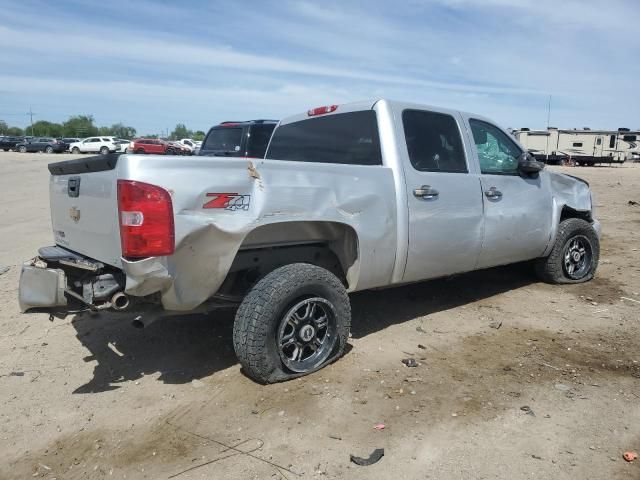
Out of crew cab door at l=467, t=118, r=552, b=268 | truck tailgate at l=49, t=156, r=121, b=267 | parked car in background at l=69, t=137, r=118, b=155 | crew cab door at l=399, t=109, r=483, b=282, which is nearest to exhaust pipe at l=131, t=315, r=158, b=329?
truck tailgate at l=49, t=156, r=121, b=267

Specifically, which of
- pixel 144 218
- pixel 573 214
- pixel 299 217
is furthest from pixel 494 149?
pixel 144 218

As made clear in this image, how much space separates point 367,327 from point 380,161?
1517 millimetres

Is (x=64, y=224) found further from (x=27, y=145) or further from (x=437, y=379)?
(x=27, y=145)

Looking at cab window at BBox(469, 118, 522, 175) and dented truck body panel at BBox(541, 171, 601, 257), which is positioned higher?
cab window at BBox(469, 118, 522, 175)

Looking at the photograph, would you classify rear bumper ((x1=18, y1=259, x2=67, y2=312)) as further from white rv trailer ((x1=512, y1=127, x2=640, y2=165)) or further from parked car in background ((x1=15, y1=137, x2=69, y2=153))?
parked car in background ((x1=15, y1=137, x2=69, y2=153))

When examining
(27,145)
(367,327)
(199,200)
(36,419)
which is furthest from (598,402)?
(27,145)

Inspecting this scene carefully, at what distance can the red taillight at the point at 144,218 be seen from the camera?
3002 mm

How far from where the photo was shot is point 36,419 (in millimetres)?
3402

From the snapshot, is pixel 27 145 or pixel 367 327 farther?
pixel 27 145

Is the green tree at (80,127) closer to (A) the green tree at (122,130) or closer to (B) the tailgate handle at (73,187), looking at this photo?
→ (A) the green tree at (122,130)

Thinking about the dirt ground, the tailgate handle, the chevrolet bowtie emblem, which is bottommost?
the dirt ground

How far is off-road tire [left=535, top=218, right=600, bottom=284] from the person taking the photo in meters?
5.88

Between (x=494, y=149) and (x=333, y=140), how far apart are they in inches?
65.2

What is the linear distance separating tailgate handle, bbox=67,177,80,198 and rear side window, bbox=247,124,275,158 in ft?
22.3
